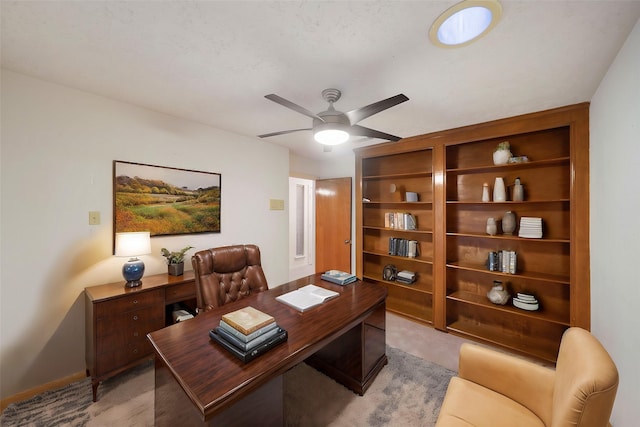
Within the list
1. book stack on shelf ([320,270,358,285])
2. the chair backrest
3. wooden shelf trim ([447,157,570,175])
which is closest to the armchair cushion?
the chair backrest

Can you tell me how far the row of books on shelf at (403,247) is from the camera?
337 centimetres

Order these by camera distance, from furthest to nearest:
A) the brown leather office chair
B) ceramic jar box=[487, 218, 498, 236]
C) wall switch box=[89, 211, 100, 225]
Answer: ceramic jar box=[487, 218, 498, 236], wall switch box=[89, 211, 100, 225], the brown leather office chair

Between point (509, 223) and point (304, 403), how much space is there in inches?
105

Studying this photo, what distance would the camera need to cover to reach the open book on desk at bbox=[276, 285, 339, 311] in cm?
173

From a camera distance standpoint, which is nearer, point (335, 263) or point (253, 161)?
point (253, 161)

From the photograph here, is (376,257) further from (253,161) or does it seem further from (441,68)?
(441,68)

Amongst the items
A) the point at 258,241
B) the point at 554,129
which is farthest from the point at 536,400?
the point at 258,241

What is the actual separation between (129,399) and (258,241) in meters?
1.94

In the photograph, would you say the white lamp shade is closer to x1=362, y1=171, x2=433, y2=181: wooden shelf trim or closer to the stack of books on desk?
the stack of books on desk

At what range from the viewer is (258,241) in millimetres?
3404

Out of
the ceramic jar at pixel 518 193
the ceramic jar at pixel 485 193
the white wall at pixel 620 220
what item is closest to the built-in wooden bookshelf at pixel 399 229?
the ceramic jar at pixel 485 193

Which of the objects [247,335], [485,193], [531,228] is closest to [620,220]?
[531,228]

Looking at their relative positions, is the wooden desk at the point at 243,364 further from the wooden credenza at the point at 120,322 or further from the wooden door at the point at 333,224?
the wooden door at the point at 333,224

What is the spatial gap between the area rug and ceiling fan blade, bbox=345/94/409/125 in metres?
2.07
